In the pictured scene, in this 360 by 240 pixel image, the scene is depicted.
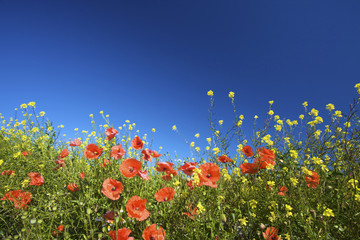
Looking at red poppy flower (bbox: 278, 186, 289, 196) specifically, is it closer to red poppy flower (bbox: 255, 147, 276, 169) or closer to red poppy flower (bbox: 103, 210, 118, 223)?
red poppy flower (bbox: 255, 147, 276, 169)

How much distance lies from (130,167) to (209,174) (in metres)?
0.75

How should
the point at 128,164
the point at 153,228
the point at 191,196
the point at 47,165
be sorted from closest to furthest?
the point at 153,228 → the point at 191,196 → the point at 128,164 → the point at 47,165

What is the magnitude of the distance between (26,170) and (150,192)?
1714mm

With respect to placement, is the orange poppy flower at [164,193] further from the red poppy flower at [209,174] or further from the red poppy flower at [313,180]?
the red poppy flower at [313,180]

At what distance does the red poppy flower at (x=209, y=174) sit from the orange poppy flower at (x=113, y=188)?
2.38ft

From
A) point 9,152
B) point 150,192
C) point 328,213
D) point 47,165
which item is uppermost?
point 9,152

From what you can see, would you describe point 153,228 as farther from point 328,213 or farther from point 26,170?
point 26,170

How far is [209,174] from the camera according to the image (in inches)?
71.4

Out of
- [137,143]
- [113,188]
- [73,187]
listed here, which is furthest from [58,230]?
[137,143]

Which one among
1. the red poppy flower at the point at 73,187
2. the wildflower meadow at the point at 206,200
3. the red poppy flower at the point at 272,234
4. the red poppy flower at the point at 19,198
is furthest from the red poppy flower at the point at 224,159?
the red poppy flower at the point at 19,198

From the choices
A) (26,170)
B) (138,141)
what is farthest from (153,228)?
(26,170)

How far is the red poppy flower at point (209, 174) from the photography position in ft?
5.74

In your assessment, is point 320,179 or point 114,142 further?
point 114,142

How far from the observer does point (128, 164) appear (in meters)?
1.90
